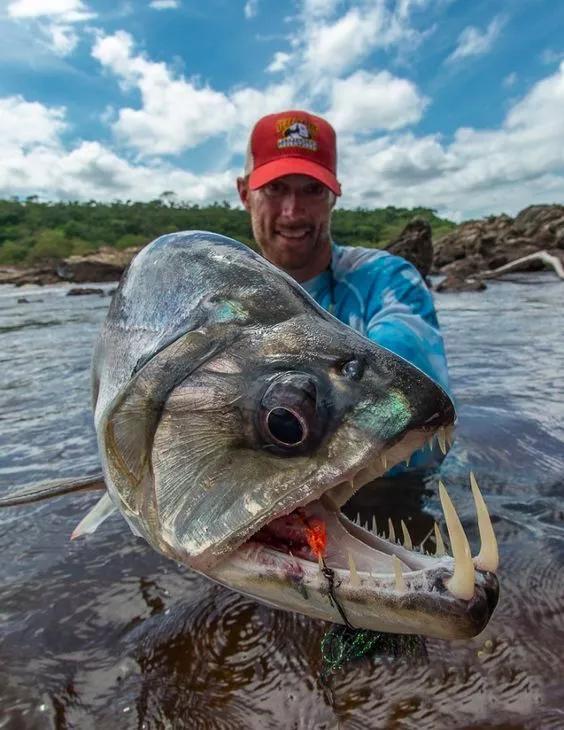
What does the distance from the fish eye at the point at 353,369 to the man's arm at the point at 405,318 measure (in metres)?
0.93

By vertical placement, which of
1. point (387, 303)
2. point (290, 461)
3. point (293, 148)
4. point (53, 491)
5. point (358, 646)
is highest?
point (293, 148)

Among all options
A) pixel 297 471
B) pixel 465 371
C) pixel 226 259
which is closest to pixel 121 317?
pixel 226 259

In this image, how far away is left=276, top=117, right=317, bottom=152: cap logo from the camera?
3.83 metres

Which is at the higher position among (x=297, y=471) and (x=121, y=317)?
(x=121, y=317)

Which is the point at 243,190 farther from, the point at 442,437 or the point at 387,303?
the point at 442,437

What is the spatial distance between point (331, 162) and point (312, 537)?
299cm

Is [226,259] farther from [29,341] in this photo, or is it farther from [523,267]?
[523,267]

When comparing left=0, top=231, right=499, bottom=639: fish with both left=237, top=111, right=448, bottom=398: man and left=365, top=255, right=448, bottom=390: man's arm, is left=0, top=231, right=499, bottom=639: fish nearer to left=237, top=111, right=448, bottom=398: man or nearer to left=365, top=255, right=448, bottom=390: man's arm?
left=365, top=255, right=448, bottom=390: man's arm

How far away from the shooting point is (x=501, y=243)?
35.2 m

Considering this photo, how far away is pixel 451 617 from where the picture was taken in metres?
1.36

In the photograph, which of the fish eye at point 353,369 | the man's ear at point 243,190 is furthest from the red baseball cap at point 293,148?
the fish eye at point 353,369

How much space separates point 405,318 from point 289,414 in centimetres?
169

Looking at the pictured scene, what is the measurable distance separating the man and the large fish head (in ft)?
6.26

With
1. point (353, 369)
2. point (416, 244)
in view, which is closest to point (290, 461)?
point (353, 369)
